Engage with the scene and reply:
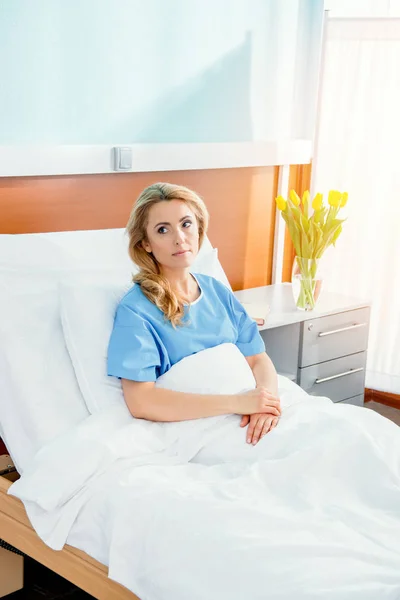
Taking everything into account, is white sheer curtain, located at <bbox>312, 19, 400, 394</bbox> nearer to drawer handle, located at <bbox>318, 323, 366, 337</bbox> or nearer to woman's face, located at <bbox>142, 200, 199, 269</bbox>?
drawer handle, located at <bbox>318, 323, 366, 337</bbox>

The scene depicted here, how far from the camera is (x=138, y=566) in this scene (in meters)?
1.62

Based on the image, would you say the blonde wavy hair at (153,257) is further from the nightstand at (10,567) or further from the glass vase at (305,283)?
the glass vase at (305,283)

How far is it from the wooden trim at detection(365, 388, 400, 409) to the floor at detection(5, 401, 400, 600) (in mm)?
1887

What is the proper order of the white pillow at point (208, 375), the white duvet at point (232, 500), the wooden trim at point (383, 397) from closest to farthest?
1. the white duvet at point (232, 500)
2. the white pillow at point (208, 375)
3. the wooden trim at point (383, 397)

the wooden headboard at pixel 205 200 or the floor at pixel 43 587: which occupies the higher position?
the wooden headboard at pixel 205 200

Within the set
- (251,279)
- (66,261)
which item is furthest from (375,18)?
(66,261)

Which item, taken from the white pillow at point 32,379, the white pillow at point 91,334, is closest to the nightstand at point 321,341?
the white pillow at point 91,334

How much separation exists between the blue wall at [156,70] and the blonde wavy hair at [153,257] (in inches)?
22.9

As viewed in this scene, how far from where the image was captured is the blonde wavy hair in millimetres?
2104

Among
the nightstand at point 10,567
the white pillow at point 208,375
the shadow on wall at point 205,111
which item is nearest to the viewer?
the white pillow at point 208,375

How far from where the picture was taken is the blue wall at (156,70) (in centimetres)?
249

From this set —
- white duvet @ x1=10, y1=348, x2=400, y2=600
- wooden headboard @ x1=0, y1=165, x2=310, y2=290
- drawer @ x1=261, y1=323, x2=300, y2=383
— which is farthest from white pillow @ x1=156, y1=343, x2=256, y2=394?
drawer @ x1=261, y1=323, x2=300, y2=383

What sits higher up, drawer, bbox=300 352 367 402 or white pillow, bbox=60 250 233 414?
white pillow, bbox=60 250 233 414

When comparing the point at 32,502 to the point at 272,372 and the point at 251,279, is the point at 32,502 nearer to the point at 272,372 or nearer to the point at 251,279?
the point at 272,372
